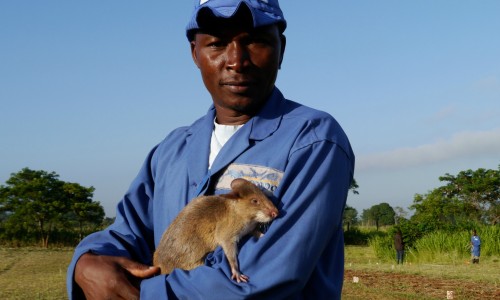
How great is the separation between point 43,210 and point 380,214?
51997mm

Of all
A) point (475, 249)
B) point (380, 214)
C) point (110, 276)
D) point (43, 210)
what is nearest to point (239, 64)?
point (110, 276)

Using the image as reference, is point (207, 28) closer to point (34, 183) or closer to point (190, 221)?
point (190, 221)

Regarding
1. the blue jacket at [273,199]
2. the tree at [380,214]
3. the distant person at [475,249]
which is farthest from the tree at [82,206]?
the tree at [380,214]

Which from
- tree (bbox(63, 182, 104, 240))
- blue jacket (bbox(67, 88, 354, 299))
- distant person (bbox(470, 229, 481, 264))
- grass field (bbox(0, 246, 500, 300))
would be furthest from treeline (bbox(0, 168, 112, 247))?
blue jacket (bbox(67, 88, 354, 299))

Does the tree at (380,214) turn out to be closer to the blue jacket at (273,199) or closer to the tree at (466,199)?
the tree at (466,199)

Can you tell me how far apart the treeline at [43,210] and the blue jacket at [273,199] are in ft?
118

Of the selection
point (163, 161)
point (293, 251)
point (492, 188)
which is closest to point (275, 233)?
point (293, 251)

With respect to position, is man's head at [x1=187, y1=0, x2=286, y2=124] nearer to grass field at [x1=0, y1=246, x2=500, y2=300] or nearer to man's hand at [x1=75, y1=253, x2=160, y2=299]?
man's hand at [x1=75, y1=253, x2=160, y2=299]

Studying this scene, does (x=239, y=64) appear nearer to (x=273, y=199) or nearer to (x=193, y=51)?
(x=193, y=51)

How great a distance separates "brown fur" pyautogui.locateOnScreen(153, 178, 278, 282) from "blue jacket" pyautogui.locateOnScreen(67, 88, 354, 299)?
→ 0.06 meters

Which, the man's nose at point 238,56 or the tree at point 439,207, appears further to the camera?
the tree at point 439,207

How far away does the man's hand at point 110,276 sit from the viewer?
1.83m

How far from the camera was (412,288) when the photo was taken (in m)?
13.3

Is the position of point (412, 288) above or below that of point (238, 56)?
below
